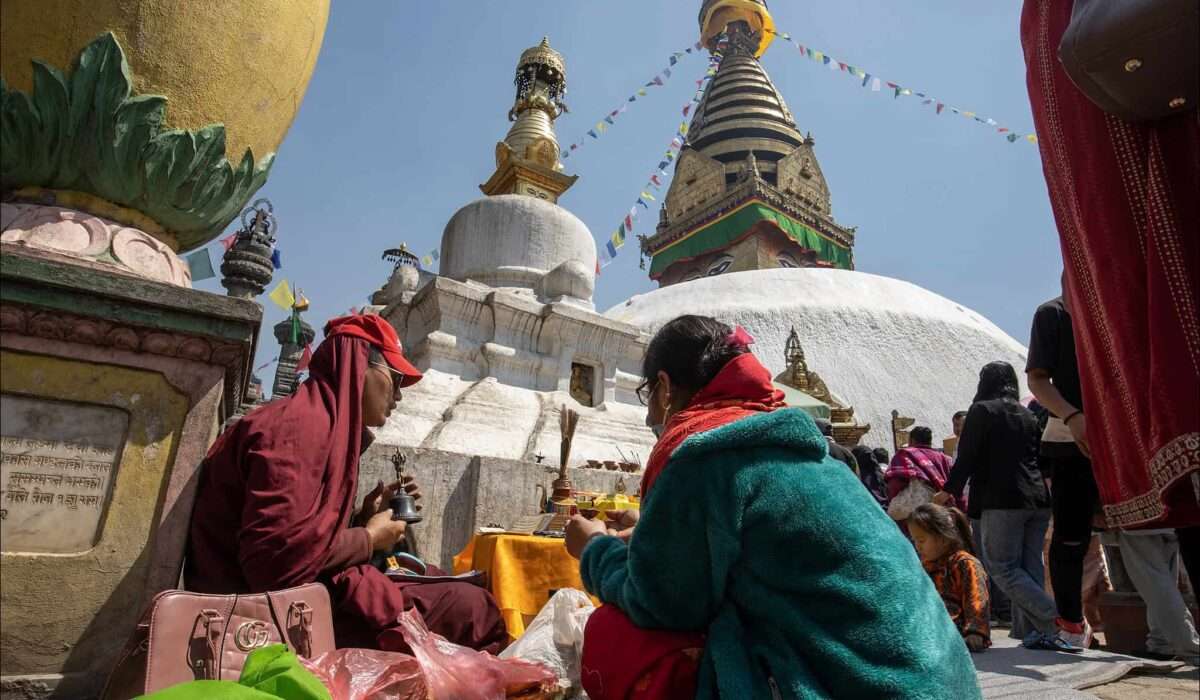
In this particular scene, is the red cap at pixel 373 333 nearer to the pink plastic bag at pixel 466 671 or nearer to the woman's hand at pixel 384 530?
the woman's hand at pixel 384 530

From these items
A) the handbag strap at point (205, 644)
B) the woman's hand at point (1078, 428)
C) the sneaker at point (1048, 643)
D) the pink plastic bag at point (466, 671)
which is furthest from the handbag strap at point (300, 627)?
the sneaker at point (1048, 643)

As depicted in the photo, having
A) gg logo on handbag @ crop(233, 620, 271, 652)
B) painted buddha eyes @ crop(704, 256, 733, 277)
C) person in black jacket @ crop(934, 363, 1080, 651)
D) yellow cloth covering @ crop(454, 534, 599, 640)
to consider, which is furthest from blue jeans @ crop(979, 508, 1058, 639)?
painted buddha eyes @ crop(704, 256, 733, 277)

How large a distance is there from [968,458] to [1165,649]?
44.0 inches

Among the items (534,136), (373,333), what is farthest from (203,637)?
(534,136)

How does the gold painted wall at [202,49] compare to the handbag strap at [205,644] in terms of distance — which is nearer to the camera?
the handbag strap at [205,644]

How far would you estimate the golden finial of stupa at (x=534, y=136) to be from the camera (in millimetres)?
12719

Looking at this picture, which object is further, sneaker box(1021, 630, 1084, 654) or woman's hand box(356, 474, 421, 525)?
sneaker box(1021, 630, 1084, 654)

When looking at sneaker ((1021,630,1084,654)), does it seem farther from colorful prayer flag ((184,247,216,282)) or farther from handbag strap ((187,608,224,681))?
colorful prayer flag ((184,247,216,282))

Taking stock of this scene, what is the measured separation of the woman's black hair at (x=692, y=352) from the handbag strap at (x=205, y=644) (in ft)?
Result: 3.74

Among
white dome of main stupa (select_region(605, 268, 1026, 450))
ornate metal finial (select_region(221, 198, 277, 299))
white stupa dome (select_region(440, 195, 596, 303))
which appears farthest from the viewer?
white dome of main stupa (select_region(605, 268, 1026, 450))

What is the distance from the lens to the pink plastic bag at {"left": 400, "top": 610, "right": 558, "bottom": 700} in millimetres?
1784

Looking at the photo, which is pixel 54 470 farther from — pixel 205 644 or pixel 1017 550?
pixel 1017 550

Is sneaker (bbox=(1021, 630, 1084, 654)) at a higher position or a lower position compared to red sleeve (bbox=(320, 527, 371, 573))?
lower

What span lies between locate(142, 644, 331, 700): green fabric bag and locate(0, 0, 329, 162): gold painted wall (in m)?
1.50
